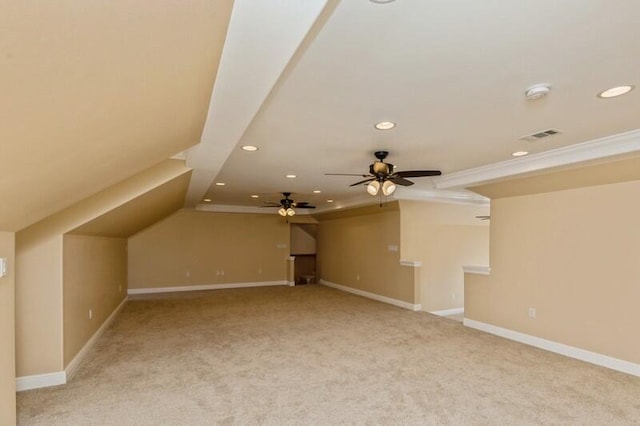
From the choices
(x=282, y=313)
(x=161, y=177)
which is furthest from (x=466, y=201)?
(x=161, y=177)

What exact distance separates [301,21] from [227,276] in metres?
9.66

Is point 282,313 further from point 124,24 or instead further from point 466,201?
point 124,24

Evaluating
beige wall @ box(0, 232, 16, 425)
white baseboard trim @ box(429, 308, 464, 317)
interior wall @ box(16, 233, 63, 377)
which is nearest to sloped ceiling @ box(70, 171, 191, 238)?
interior wall @ box(16, 233, 63, 377)

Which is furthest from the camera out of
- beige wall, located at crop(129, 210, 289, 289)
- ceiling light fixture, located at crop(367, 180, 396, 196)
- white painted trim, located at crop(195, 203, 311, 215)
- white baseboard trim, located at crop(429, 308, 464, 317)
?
white painted trim, located at crop(195, 203, 311, 215)

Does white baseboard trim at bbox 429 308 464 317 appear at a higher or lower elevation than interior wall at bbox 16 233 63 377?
lower

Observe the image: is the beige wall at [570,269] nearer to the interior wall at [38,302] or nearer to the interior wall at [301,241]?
the interior wall at [38,302]

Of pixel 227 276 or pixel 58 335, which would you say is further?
pixel 227 276

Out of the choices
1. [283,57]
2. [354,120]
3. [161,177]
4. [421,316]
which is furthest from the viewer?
[421,316]

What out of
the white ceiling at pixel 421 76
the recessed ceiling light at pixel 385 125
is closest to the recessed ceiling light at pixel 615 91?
the white ceiling at pixel 421 76

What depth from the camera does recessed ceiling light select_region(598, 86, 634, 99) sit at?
93.0 inches

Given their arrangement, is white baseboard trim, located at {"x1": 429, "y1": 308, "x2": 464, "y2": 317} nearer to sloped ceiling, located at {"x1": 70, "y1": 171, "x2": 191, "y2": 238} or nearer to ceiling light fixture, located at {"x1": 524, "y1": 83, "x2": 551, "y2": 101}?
sloped ceiling, located at {"x1": 70, "y1": 171, "x2": 191, "y2": 238}

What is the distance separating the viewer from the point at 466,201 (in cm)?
764

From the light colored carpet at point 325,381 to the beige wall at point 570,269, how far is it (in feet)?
1.27

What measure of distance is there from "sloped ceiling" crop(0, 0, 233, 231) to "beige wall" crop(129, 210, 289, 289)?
719cm
